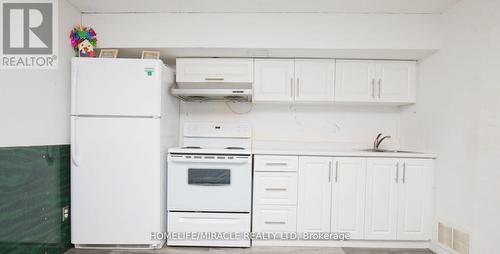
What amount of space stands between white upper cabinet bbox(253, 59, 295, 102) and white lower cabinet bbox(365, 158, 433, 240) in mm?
1236

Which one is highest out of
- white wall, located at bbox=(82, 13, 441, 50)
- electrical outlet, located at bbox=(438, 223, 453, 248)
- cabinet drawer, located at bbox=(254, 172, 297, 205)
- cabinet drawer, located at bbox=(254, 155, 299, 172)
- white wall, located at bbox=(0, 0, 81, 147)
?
white wall, located at bbox=(82, 13, 441, 50)

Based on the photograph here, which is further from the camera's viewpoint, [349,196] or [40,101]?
[349,196]

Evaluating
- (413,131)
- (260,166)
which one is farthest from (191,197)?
(413,131)

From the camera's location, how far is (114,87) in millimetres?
2266

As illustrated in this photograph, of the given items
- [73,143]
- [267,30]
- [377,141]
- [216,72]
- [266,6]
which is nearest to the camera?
[73,143]

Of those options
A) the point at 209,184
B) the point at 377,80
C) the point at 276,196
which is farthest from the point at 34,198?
the point at 377,80

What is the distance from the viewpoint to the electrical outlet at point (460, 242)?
208cm

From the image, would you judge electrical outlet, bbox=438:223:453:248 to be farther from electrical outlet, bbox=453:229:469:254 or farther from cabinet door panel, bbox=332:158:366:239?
cabinet door panel, bbox=332:158:366:239

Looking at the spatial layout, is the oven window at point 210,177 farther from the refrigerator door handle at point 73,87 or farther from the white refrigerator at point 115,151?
the refrigerator door handle at point 73,87

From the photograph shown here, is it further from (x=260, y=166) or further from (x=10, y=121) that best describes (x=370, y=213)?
(x=10, y=121)

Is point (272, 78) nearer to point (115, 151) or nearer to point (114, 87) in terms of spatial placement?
point (114, 87)

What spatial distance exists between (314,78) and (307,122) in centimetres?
57

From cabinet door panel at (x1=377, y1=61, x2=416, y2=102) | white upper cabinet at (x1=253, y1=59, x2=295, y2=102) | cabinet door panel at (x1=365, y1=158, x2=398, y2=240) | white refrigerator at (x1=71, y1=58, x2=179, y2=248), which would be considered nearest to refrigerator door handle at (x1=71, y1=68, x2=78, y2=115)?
white refrigerator at (x1=71, y1=58, x2=179, y2=248)

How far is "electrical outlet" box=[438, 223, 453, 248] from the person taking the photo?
2240mm
